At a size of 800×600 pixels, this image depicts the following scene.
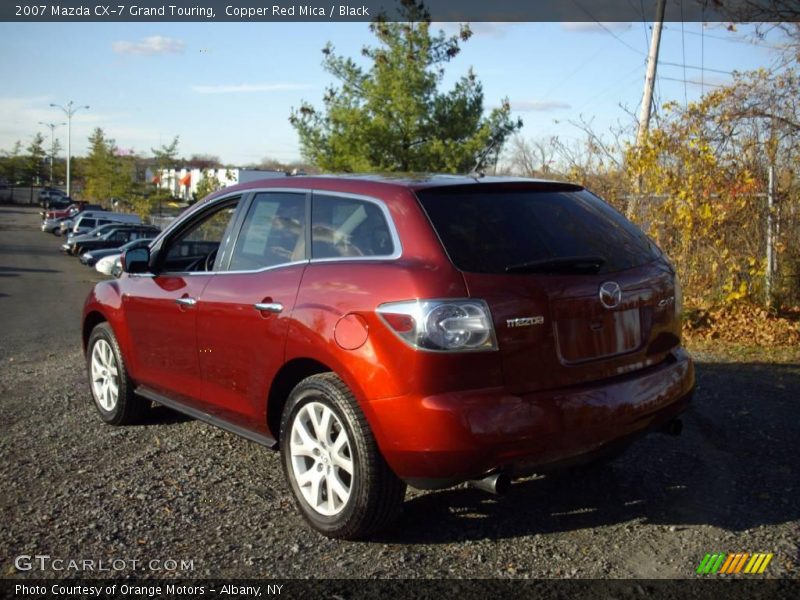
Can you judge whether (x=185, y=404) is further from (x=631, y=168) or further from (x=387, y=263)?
(x=631, y=168)

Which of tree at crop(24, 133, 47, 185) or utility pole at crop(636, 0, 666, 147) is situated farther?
tree at crop(24, 133, 47, 185)

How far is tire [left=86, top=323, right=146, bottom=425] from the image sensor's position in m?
5.73

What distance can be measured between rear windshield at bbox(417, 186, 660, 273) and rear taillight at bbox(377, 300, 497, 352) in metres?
0.22

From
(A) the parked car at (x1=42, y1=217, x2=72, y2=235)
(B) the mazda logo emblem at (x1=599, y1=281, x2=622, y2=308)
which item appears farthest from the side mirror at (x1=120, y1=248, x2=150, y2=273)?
(A) the parked car at (x1=42, y1=217, x2=72, y2=235)

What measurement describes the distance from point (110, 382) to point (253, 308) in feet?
7.30

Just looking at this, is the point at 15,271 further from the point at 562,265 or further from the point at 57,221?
the point at 57,221

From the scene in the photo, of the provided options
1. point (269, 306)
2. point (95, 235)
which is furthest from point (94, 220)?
point (269, 306)

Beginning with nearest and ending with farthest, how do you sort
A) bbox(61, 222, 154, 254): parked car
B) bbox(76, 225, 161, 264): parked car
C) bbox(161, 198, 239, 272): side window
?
bbox(161, 198, 239, 272): side window < bbox(76, 225, 161, 264): parked car < bbox(61, 222, 154, 254): parked car

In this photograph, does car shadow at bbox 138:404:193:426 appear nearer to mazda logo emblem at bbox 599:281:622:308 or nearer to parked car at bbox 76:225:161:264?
mazda logo emblem at bbox 599:281:622:308

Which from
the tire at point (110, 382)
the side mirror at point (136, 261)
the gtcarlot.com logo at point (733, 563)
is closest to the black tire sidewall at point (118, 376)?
the tire at point (110, 382)

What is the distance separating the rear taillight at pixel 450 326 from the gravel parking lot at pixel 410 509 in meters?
0.99

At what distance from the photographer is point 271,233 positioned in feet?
14.9

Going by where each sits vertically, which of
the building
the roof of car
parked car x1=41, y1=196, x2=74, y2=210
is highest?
the building

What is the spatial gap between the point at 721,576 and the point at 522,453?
98cm
